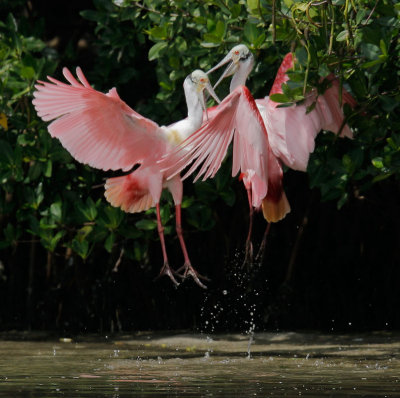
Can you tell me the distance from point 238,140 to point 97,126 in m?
0.74

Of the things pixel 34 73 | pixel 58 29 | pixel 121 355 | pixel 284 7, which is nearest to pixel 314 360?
pixel 121 355

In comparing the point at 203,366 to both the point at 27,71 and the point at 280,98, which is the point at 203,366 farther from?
the point at 27,71

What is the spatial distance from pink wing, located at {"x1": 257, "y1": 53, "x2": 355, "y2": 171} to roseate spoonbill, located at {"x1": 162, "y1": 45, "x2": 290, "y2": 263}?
0.10m

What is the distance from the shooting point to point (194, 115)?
6.00 meters

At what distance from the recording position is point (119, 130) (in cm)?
602

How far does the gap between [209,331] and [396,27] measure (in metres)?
3.49

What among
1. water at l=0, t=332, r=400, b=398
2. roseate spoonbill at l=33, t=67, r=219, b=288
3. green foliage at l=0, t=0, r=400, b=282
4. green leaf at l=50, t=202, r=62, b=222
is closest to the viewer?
water at l=0, t=332, r=400, b=398

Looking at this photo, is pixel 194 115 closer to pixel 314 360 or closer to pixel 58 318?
pixel 314 360

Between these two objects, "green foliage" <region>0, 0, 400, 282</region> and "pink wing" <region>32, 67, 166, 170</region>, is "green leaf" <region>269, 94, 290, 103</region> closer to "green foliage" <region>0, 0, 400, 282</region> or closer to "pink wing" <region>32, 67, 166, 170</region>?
"green foliage" <region>0, 0, 400, 282</region>

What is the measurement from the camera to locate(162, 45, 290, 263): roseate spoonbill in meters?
5.67

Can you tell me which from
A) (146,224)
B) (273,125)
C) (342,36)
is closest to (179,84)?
(146,224)

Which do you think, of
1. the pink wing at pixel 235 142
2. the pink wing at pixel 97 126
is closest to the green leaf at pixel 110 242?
the pink wing at pixel 97 126

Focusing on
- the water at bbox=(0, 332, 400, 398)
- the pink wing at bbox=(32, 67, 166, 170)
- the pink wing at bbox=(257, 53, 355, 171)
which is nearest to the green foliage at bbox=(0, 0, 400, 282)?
the pink wing at bbox=(257, 53, 355, 171)

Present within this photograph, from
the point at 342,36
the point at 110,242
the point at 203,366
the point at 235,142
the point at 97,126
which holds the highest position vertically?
the point at 342,36
